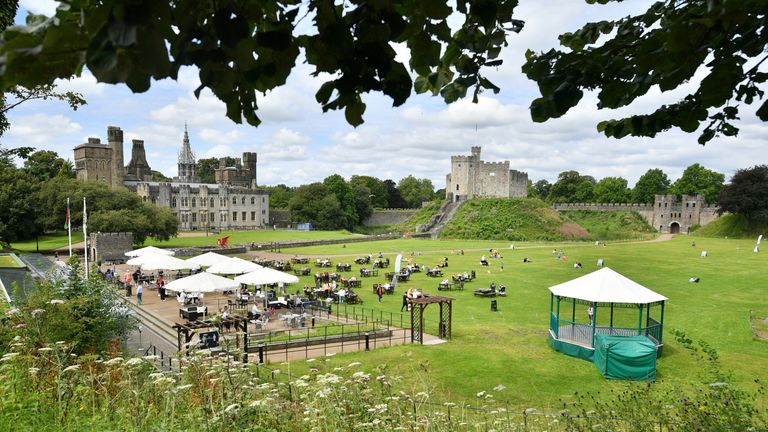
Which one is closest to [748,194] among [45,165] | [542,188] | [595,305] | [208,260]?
[542,188]

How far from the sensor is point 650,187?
10425cm

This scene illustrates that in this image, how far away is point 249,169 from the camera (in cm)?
10900

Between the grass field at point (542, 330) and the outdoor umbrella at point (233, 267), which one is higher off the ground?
the outdoor umbrella at point (233, 267)

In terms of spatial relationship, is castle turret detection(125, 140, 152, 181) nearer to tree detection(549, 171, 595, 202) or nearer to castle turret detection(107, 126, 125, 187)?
castle turret detection(107, 126, 125, 187)

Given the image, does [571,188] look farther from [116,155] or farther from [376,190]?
[116,155]

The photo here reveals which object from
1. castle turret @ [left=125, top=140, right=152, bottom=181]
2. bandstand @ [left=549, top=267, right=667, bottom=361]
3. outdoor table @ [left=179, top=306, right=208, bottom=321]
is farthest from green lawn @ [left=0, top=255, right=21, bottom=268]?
castle turret @ [left=125, top=140, right=152, bottom=181]

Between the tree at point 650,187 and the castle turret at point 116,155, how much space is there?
100 metres

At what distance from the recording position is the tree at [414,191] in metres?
128

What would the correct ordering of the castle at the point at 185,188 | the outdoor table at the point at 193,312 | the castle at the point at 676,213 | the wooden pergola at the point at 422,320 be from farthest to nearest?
the castle at the point at 676,213 < the castle at the point at 185,188 < the outdoor table at the point at 193,312 < the wooden pergola at the point at 422,320

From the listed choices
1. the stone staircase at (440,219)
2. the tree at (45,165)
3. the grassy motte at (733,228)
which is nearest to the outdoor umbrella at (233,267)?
the stone staircase at (440,219)

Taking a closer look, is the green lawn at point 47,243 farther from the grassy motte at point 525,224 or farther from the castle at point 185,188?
the grassy motte at point 525,224

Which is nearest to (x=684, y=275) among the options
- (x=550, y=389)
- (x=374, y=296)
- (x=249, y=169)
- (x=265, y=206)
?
(x=374, y=296)

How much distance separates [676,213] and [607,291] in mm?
83721

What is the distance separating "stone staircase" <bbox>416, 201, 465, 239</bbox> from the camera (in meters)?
71.1
